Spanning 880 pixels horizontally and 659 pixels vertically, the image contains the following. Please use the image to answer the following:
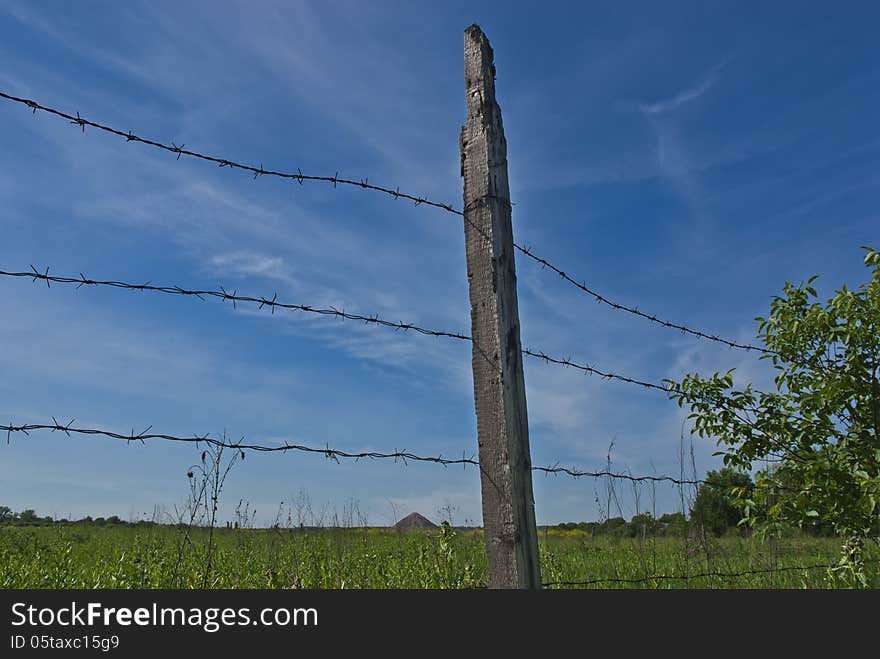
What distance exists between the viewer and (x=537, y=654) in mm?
2799

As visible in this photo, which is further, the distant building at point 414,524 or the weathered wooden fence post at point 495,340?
the distant building at point 414,524

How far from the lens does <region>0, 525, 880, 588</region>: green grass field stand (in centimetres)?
543

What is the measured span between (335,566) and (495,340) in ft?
15.9

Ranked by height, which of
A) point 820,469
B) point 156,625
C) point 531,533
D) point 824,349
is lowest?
point 156,625

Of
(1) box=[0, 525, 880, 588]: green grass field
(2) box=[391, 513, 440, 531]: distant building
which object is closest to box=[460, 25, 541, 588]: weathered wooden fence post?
(1) box=[0, 525, 880, 588]: green grass field

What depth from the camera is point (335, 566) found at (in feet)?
23.1

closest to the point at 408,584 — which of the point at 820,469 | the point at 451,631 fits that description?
the point at 451,631

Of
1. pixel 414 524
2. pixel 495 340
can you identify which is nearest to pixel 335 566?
pixel 414 524

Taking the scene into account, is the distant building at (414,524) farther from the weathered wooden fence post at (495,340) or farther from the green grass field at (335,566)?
the weathered wooden fence post at (495,340)

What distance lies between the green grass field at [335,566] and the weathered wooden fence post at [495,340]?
30.5 inches

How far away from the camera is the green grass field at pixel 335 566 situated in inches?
214

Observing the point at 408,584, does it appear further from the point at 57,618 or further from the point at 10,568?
the point at 10,568

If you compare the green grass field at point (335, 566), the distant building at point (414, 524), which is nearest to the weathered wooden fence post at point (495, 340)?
the green grass field at point (335, 566)

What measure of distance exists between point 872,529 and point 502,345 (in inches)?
154
